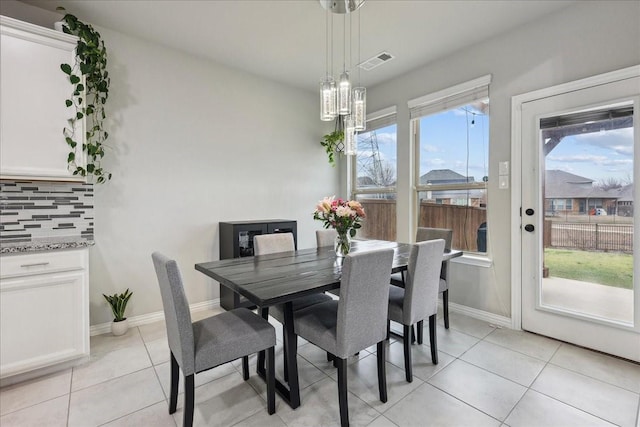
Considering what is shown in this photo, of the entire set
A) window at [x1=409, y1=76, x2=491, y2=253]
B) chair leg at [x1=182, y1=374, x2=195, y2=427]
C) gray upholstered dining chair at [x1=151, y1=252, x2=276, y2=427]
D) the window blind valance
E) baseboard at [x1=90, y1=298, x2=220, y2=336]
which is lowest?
baseboard at [x1=90, y1=298, x2=220, y2=336]

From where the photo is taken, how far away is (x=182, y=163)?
330 centimetres

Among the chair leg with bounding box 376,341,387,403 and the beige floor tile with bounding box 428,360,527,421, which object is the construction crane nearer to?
the beige floor tile with bounding box 428,360,527,421

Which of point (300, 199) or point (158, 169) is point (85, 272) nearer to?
point (158, 169)

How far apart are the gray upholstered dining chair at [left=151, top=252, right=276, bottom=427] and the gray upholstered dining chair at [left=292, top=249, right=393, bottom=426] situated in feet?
0.76

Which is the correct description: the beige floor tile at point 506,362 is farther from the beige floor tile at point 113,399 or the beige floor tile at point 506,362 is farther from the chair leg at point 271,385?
the beige floor tile at point 113,399

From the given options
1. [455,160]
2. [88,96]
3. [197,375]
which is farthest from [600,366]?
[88,96]

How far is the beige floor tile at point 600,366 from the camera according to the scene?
2.07m

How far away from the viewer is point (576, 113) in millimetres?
2535

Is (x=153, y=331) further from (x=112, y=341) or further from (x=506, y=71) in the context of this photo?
(x=506, y=71)

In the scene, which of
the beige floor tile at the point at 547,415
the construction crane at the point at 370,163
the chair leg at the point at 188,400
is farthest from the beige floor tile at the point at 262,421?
the construction crane at the point at 370,163

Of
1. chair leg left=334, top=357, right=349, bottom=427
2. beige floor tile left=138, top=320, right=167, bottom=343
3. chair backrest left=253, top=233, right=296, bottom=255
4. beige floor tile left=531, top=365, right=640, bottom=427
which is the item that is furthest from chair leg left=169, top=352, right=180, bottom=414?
beige floor tile left=531, top=365, right=640, bottom=427

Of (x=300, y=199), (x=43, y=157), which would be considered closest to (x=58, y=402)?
(x=43, y=157)

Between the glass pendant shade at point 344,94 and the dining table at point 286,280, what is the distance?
114cm

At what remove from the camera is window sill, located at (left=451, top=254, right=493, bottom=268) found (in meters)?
3.09
